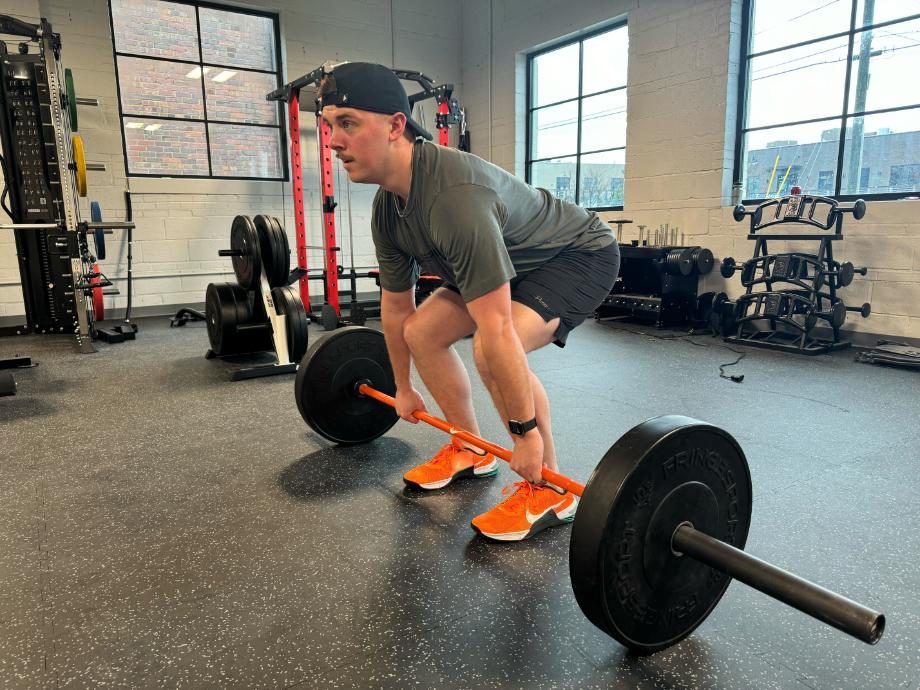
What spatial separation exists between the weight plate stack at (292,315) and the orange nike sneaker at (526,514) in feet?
6.57

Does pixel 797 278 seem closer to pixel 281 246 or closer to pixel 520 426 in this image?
pixel 281 246

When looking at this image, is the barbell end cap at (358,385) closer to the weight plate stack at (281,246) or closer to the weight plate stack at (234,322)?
the weight plate stack at (281,246)

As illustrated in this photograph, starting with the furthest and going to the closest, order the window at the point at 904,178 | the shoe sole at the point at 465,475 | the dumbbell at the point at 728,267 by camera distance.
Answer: the dumbbell at the point at 728,267 → the window at the point at 904,178 → the shoe sole at the point at 465,475

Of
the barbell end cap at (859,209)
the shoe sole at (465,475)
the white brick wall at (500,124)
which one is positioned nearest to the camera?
the shoe sole at (465,475)

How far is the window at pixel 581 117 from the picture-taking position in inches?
227

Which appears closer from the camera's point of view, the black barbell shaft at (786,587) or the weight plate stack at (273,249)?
the black barbell shaft at (786,587)

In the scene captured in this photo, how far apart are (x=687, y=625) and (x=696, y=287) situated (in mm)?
4179

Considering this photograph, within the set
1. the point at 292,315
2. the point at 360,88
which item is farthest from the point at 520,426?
the point at 292,315

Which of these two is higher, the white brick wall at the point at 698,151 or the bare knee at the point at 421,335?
the white brick wall at the point at 698,151

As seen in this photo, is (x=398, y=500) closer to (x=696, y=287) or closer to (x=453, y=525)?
(x=453, y=525)

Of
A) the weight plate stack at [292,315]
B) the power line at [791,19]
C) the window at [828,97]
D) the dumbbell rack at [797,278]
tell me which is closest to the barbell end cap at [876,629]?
the weight plate stack at [292,315]

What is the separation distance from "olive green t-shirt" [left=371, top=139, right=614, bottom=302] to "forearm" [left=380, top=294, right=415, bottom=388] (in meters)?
0.05

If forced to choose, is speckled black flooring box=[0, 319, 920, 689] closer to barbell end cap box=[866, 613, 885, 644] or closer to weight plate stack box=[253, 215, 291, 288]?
barbell end cap box=[866, 613, 885, 644]

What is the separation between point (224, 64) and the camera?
584 cm
